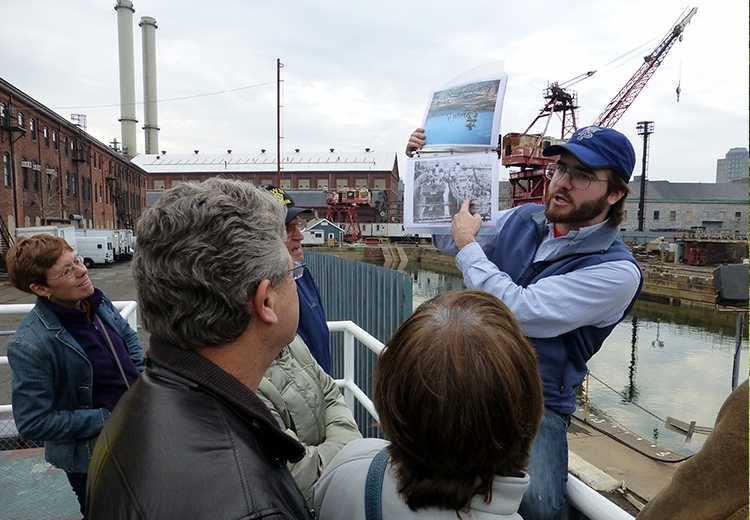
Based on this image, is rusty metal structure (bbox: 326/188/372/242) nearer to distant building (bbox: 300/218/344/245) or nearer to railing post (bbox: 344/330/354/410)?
distant building (bbox: 300/218/344/245)

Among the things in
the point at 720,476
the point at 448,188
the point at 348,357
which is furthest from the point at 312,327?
the point at 720,476

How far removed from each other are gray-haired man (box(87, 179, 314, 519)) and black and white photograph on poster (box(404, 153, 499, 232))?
0.80m

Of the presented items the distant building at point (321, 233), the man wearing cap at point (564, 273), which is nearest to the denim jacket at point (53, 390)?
the man wearing cap at point (564, 273)

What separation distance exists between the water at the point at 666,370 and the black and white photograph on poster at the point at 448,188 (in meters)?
7.45

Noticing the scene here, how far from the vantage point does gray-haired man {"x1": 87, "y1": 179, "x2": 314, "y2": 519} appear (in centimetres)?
86

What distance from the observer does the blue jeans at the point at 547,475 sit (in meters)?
1.44

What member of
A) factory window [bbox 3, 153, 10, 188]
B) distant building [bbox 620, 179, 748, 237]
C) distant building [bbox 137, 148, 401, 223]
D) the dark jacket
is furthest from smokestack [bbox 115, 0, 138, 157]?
the dark jacket

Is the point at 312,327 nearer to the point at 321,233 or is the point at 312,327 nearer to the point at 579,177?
the point at 579,177

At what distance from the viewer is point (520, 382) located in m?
0.95

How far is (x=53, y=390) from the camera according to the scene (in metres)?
2.14

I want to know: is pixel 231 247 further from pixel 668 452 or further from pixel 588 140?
pixel 668 452

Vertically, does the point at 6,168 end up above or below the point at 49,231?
above

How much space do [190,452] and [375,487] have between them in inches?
15.7

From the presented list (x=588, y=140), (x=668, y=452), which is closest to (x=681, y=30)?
(x=668, y=452)
